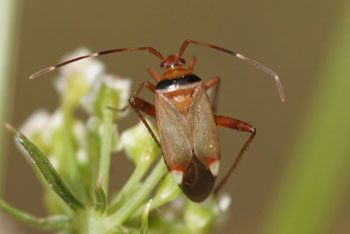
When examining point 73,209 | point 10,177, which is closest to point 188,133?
point 73,209

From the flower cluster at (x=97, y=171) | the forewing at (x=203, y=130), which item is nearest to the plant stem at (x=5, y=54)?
the flower cluster at (x=97, y=171)

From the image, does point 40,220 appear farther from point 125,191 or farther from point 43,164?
point 125,191

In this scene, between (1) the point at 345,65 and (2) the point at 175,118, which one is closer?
(2) the point at 175,118

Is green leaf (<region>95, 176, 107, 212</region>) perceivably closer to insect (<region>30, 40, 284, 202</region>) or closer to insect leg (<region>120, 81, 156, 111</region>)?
insect (<region>30, 40, 284, 202</region>)

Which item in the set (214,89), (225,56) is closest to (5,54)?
(214,89)

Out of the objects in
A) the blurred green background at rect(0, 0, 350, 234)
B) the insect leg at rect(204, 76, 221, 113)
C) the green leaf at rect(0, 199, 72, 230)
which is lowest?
the blurred green background at rect(0, 0, 350, 234)

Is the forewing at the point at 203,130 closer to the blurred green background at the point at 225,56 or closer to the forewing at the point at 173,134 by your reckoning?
the forewing at the point at 173,134

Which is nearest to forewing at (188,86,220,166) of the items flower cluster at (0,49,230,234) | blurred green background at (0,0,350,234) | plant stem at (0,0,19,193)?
flower cluster at (0,49,230,234)

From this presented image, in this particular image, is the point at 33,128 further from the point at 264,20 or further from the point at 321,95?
the point at 264,20
